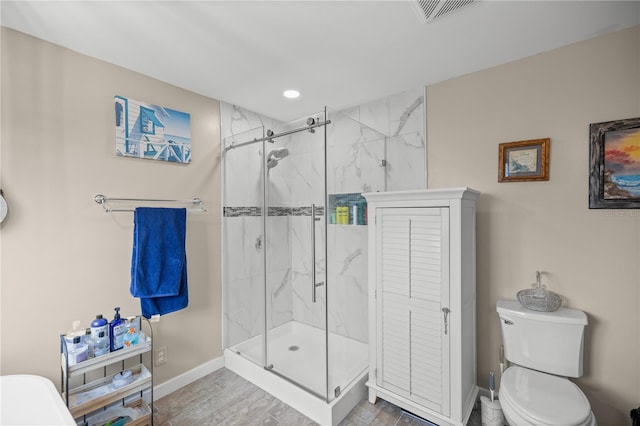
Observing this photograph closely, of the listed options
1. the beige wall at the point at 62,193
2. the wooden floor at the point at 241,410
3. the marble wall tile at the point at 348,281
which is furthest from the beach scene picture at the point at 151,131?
the wooden floor at the point at 241,410

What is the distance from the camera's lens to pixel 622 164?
5.46ft

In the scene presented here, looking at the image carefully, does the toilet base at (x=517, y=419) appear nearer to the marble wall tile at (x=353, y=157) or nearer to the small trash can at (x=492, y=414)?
the small trash can at (x=492, y=414)

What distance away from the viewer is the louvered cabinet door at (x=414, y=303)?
71.1 inches

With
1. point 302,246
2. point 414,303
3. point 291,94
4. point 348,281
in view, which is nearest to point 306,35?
point 291,94

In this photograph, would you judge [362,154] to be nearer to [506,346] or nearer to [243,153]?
[243,153]

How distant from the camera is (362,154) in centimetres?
239

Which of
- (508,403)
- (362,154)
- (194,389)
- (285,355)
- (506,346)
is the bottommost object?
(194,389)

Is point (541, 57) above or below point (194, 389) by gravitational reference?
above

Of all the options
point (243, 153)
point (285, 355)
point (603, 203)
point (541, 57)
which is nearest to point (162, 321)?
point (285, 355)

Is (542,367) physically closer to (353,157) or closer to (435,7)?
(353,157)

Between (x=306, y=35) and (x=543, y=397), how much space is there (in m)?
2.37

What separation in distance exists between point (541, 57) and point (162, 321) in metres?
3.28

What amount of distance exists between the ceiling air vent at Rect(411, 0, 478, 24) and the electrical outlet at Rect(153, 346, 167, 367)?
9.12ft

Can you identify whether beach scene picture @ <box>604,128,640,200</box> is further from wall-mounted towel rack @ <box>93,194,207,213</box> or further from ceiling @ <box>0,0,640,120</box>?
wall-mounted towel rack @ <box>93,194,207,213</box>
